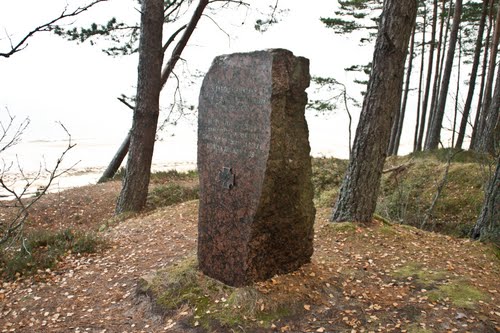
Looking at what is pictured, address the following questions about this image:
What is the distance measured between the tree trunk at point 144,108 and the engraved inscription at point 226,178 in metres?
4.75

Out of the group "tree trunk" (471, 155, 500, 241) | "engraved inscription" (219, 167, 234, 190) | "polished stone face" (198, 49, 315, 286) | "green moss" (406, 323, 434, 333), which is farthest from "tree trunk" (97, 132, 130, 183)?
"green moss" (406, 323, 434, 333)

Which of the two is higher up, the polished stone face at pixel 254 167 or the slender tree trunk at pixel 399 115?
the slender tree trunk at pixel 399 115

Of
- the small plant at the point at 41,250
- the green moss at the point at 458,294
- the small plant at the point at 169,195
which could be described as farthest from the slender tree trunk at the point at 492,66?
the small plant at the point at 41,250

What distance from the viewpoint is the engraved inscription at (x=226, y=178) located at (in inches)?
164

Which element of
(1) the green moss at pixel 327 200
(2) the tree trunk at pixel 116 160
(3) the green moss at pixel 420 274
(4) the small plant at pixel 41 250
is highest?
(2) the tree trunk at pixel 116 160

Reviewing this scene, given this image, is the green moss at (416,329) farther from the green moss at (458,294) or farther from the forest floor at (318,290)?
the green moss at (458,294)

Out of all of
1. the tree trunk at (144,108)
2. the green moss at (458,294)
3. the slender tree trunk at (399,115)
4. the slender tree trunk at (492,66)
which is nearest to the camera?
the green moss at (458,294)

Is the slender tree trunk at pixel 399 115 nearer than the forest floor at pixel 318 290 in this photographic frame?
No

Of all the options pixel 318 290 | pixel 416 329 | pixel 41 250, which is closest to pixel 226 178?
pixel 318 290

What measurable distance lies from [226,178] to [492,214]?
13.5 feet

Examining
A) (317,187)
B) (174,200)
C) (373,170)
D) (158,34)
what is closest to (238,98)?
(373,170)

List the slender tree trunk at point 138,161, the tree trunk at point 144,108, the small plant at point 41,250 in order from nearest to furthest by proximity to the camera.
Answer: the small plant at point 41,250
the tree trunk at point 144,108
the slender tree trunk at point 138,161

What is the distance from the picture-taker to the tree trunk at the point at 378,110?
567 centimetres

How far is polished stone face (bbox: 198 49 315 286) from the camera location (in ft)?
12.9
